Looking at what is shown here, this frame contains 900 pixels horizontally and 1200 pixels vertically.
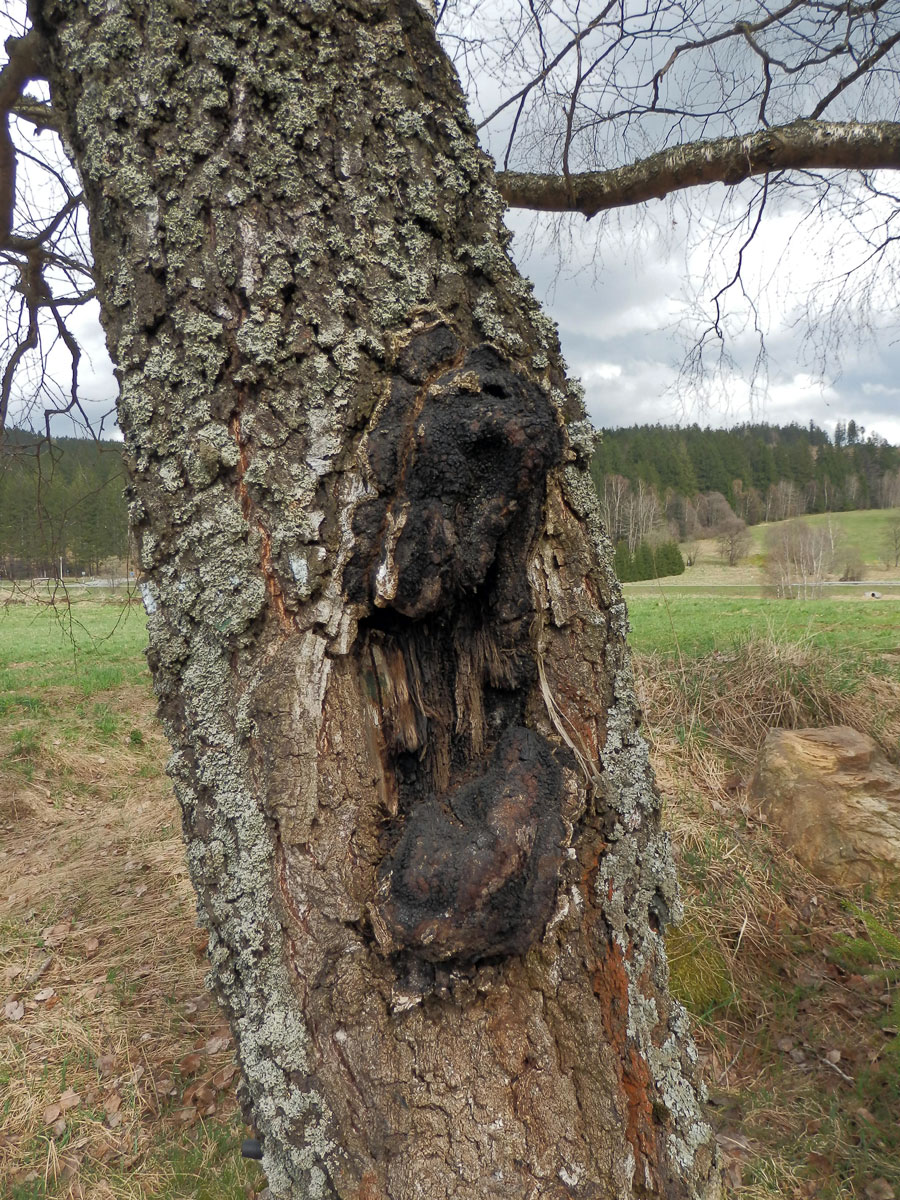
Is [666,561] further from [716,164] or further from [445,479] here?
[445,479]

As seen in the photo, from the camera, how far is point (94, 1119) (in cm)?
242

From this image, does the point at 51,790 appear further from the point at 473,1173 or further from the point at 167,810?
the point at 473,1173

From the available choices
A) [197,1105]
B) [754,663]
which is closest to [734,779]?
[754,663]

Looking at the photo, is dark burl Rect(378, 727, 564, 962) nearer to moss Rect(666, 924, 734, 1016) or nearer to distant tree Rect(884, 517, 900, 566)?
moss Rect(666, 924, 734, 1016)

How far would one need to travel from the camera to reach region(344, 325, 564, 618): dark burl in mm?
1017

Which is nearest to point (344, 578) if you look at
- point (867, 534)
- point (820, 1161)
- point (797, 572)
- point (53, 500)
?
point (820, 1161)

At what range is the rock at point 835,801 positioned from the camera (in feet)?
11.6

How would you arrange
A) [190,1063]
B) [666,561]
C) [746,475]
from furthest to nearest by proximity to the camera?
[746,475], [666,561], [190,1063]

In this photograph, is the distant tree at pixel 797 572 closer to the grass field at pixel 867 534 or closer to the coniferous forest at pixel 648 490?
the coniferous forest at pixel 648 490

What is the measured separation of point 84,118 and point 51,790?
6.44 metres

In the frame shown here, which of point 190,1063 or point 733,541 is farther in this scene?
point 733,541

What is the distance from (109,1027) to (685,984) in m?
2.47

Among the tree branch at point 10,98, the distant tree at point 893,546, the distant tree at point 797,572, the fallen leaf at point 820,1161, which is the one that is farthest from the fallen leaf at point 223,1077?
the distant tree at point 893,546

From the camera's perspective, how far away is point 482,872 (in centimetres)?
100
